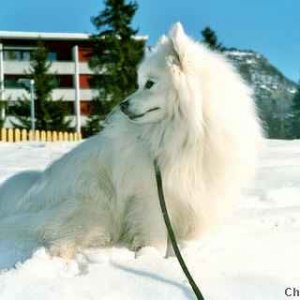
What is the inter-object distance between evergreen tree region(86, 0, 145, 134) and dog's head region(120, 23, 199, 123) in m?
31.2

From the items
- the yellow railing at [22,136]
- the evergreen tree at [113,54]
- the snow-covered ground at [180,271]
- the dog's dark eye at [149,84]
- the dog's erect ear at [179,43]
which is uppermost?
the evergreen tree at [113,54]

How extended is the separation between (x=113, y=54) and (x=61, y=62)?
2092cm

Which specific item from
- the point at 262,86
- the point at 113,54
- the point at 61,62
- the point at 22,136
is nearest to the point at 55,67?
the point at 61,62

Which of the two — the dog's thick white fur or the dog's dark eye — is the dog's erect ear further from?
the dog's dark eye

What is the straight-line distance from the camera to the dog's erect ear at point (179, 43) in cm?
371

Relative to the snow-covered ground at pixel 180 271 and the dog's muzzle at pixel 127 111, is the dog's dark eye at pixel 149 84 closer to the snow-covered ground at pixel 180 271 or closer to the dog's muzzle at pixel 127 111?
the dog's muzzle at pixel 127 111

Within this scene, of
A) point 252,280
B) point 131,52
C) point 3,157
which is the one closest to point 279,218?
point 252,280

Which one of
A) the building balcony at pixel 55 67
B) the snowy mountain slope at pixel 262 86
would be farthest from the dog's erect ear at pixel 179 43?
the building balcony at pixel 55 67

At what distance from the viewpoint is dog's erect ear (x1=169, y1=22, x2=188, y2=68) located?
146 inches

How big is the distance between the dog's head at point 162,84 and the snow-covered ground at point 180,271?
34.4 inches

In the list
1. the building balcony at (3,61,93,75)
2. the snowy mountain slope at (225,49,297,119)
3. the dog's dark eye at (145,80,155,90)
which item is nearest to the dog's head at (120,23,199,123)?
the dog's dark eye at (145,80,155,90)

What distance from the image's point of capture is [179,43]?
371 cm

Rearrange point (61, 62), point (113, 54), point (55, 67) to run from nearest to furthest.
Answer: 1. point (113, 54)
2. point (61, 62)
3. point (55, 67)

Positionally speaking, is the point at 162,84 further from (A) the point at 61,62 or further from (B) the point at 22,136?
(A) the point at 61,62
